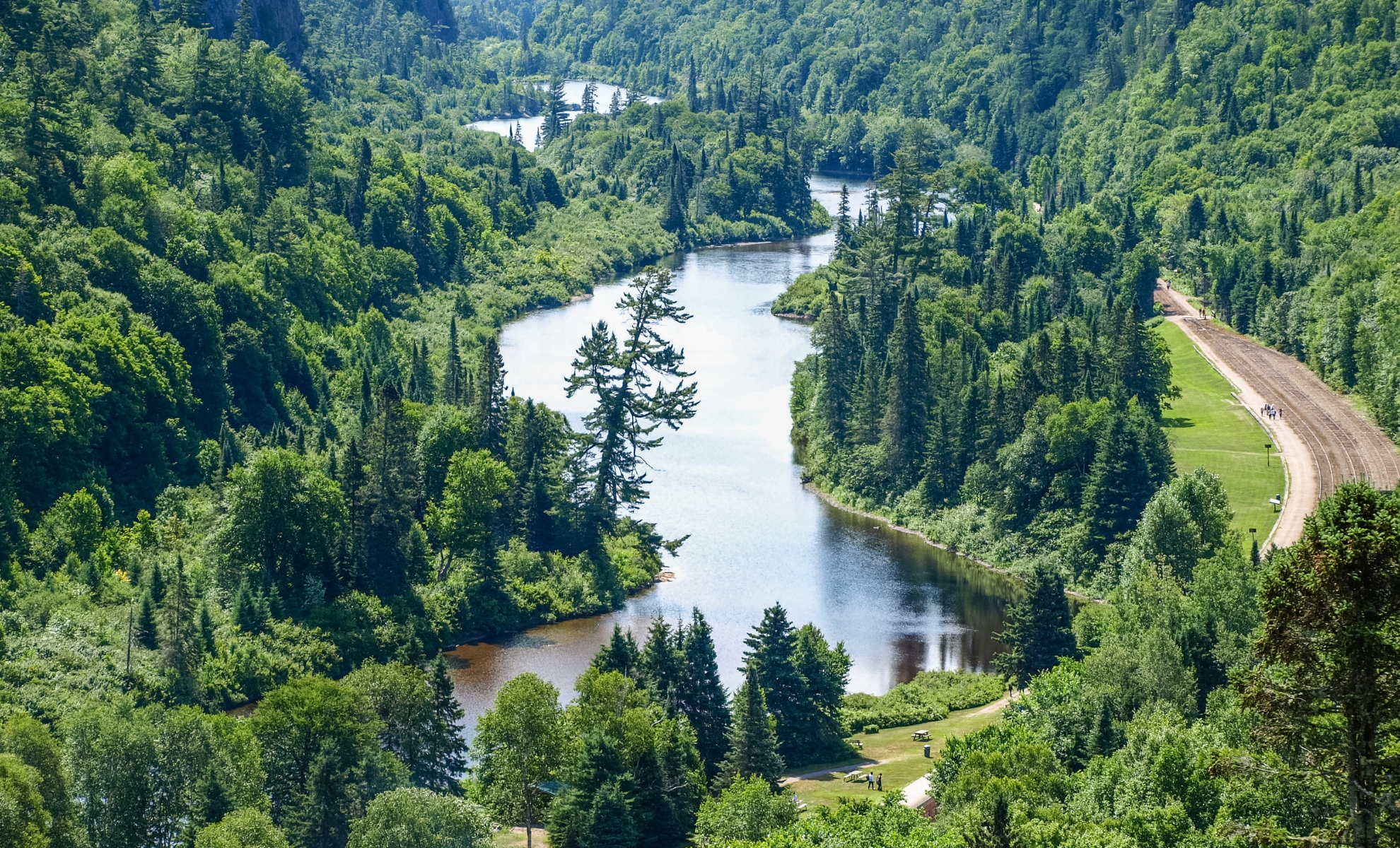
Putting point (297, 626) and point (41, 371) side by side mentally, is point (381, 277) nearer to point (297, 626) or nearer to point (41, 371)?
point (41, 371)

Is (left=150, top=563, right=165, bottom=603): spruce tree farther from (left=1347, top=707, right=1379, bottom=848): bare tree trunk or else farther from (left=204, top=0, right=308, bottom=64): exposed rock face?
(left=204, top=0, right=308, bottom=64): exposed rock face

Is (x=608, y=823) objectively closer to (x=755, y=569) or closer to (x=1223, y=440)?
(x=755, y=569)

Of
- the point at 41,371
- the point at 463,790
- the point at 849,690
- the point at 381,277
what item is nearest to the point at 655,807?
the point at 463,790

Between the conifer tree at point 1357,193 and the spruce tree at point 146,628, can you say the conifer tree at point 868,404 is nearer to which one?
the spruce tree at point 146,628

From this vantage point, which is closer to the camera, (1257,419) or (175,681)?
(175,681)

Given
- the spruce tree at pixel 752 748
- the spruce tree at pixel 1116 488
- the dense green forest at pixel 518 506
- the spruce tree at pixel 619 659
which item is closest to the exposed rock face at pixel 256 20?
the dense green forest at pixel 518 506

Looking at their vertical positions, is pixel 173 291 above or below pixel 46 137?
below
